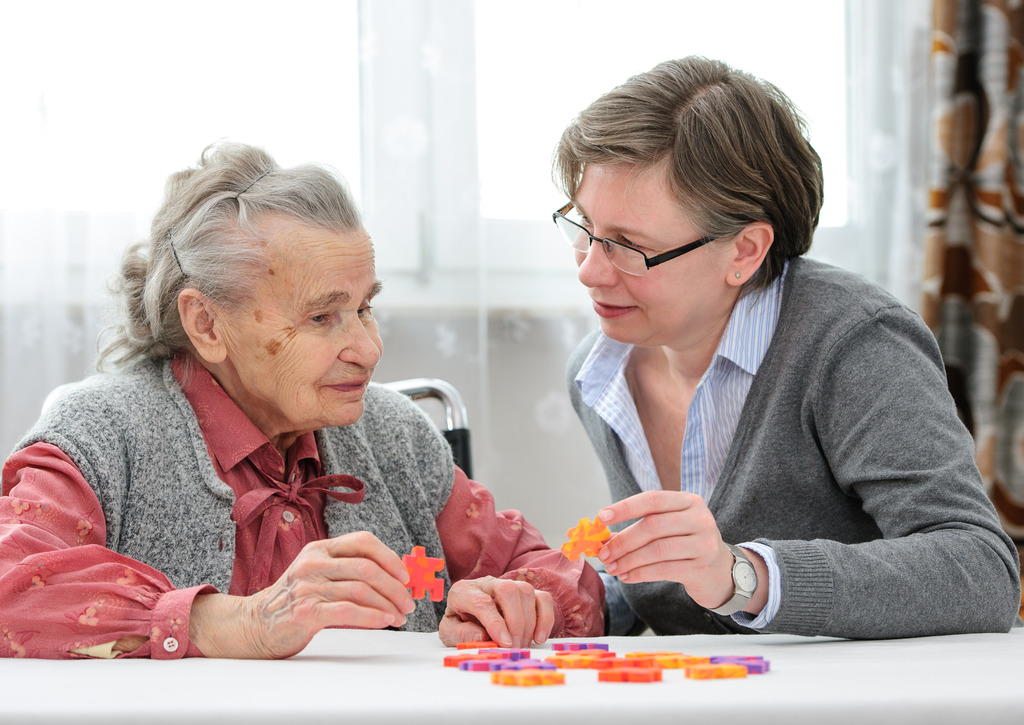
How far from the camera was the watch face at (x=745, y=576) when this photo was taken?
115 cm

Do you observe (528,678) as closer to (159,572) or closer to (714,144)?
(159,572)

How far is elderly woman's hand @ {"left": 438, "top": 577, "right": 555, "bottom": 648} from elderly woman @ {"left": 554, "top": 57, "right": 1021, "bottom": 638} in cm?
20

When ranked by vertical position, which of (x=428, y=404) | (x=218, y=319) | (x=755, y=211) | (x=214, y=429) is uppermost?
(x=755, y=211)

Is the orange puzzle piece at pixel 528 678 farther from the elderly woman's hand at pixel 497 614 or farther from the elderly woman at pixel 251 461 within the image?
the elderly woman's hand at pixel 497 614

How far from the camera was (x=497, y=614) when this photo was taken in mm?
1196

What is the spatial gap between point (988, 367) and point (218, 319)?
6.13 feet

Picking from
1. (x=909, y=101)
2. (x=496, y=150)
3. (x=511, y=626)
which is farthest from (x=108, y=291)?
(x=909, y=101)

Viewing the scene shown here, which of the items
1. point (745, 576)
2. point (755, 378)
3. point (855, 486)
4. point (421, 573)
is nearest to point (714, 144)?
point (755, 378)

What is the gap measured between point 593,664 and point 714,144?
88 cm

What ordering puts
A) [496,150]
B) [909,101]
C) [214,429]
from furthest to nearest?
[909,101], [496,150], [214,429]

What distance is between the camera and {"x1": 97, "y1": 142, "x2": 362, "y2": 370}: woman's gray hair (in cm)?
141

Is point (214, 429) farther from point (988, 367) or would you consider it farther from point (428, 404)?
point (988, 367)

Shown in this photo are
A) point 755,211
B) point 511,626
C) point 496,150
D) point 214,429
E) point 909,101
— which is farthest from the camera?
point 909,101

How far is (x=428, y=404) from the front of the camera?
8.73ft
